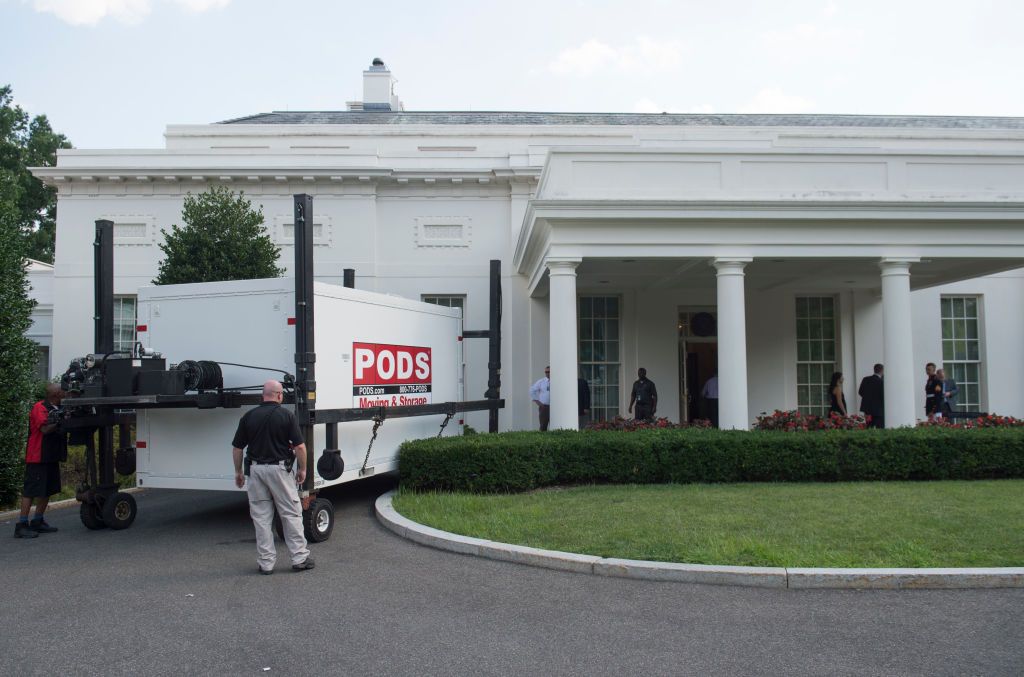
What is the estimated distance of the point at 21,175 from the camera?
37344 millimetres

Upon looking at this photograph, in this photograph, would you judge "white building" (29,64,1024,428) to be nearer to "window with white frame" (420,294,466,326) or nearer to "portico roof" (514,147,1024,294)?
"window with white frame" (420,294,466,326)

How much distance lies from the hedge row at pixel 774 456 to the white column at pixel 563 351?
3.86ft

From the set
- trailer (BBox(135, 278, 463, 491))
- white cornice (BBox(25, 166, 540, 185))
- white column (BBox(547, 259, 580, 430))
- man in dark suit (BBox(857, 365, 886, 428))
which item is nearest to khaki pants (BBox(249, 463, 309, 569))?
trailer (BBox(135, 278, 463, 491))

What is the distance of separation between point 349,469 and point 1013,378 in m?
16.8

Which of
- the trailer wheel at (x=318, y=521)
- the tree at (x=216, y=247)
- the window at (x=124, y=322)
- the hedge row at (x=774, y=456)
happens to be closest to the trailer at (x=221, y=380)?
the trailer wheel at (x=318, y=521)

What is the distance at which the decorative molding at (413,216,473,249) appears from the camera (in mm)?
19062

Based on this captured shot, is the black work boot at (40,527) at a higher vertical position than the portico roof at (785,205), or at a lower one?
lower

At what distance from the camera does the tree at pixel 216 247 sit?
15.1 m

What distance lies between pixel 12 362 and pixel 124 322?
884 cm

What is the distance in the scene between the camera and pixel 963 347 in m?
19.1

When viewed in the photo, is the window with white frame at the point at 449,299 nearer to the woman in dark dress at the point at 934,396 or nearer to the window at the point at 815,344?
the window at the point at 815,344

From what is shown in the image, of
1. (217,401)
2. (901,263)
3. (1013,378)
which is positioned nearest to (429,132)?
(901,263)

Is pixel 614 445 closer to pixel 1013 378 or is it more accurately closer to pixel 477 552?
pixel 477 552

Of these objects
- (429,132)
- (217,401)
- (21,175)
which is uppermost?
(21,175)
